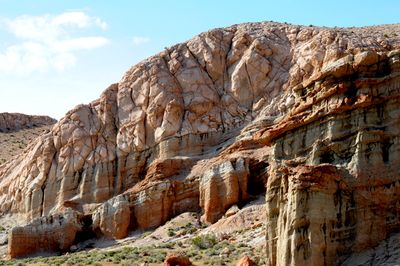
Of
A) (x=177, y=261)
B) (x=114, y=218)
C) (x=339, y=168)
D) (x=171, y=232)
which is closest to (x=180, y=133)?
(x=114, y=218)

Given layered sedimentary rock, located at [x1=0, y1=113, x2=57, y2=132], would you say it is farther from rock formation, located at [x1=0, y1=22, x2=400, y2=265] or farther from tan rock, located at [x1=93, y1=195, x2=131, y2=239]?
tan rock, located at [x1=93, y1=195, x2=131, y2=239]

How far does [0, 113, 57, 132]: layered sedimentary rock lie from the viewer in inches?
4171

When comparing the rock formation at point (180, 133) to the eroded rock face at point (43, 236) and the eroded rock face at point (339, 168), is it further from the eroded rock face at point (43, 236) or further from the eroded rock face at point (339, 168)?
the eroded rock face at point (339, 168)

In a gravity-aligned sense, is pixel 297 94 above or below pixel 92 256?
above

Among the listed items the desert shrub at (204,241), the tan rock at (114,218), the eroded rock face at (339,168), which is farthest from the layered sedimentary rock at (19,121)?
the eroded rock face at (339,168)

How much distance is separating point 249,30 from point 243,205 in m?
19.1

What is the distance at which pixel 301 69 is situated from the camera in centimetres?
5362

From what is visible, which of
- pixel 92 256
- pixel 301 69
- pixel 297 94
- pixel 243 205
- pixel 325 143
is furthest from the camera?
pixel 301 69

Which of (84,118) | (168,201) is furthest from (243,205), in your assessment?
(84,118)

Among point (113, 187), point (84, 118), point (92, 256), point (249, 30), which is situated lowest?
point (92, 256)

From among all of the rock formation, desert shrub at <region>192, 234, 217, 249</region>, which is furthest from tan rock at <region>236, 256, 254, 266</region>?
desert shrub at <region>192, 234, 217, 249</region>

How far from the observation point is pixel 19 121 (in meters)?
108

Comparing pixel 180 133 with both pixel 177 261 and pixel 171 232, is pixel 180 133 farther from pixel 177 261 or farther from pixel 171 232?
pixel 177 261

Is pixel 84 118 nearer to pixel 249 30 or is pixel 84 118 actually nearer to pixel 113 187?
pixel 113 187
